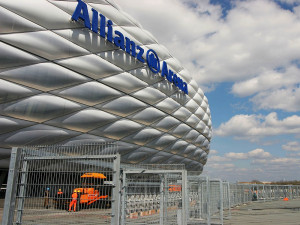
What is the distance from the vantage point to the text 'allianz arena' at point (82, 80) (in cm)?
998

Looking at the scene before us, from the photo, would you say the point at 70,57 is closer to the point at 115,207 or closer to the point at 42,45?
the point at 42,45

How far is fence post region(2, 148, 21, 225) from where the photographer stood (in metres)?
5.64

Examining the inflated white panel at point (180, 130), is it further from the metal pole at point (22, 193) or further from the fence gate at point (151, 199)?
the metal pole at point (22, 193)

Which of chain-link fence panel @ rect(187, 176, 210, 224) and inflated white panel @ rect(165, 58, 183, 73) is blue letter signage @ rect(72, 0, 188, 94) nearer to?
inflated white panel @ rect(165, 58, 183, 73)

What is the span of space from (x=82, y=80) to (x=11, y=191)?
6.67m

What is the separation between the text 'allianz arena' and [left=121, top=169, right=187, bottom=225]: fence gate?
5.19 meters

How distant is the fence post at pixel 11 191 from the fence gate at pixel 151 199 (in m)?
2.34

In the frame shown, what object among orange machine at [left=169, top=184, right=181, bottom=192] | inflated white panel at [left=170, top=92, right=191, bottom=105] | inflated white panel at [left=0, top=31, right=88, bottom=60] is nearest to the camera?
orange machine at [left=169, top=184, right=181, bottom=192]

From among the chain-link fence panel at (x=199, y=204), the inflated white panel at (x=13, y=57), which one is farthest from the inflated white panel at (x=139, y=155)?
the inflated white panel at (x=13, y=57)

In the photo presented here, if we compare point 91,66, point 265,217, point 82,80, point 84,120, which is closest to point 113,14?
point 91,66

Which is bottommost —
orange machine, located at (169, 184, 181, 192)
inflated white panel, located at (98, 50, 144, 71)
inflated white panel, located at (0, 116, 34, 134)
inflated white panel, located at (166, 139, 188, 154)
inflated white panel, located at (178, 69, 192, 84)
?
orange machine, located at (169, 184, 181, 192)

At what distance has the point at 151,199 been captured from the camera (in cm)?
759

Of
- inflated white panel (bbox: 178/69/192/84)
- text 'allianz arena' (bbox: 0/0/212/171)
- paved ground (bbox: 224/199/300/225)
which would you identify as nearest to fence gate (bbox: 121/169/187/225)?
paved ground (bbox: 224/199/300/225)

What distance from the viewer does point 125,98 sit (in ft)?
45.2
